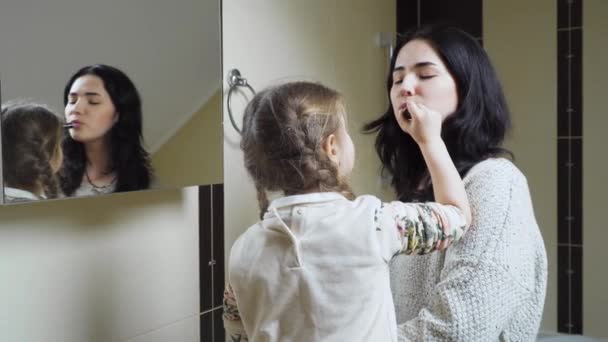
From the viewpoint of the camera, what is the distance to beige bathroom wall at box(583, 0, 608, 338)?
95.3 inches

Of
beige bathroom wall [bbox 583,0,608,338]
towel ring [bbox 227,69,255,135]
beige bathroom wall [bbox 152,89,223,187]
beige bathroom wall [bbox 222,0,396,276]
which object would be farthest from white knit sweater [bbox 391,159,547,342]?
Result: beige bathroom wall [bbox 583,0,608,338]

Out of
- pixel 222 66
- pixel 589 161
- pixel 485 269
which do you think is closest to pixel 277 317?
pixel 485 269

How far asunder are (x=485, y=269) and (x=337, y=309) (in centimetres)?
25

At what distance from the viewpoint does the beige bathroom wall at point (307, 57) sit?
5.18 ft

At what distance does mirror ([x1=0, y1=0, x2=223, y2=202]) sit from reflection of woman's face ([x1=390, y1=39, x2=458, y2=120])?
454mm

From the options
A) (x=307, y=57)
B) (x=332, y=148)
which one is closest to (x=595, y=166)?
(x=307, y=57)

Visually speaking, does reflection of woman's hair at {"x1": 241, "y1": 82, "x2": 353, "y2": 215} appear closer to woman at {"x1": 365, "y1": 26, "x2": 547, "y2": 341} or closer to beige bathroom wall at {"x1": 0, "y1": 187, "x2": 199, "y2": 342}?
woman at {"x1": 365, "y1": 26, "x2": 547, "y2": 341}

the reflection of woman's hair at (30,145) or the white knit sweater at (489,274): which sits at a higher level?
the reflection of woman's hair at (30,145)

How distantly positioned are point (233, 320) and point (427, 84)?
0.58 m

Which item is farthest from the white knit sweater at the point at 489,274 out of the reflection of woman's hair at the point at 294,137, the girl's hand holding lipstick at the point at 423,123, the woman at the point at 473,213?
the reflection of woman's hair at the point at 294,137

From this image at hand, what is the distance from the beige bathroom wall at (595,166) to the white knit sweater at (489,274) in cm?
160

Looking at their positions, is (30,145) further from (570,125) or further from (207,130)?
(570,125)

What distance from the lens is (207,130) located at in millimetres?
1370

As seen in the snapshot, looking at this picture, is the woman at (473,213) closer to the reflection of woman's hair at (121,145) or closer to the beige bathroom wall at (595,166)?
the reflection of woman's hair at (121,145)
